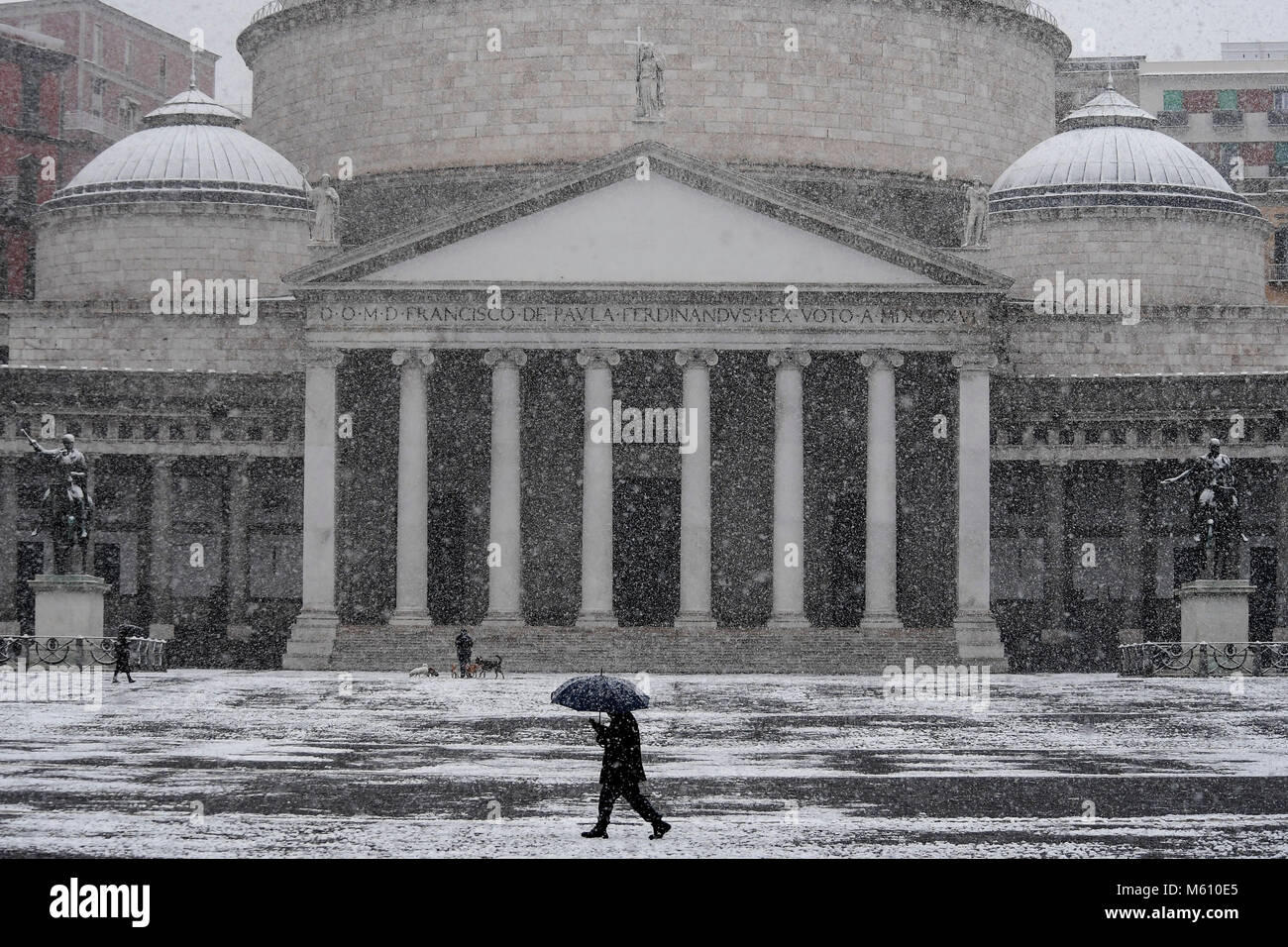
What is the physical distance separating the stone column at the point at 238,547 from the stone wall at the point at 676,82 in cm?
1293

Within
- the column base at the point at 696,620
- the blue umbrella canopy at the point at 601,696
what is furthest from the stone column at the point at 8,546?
the blue umbrella canopy at the point at 601,696

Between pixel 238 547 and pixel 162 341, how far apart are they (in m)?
7.65

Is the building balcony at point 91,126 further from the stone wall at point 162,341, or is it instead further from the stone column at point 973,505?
the stone column at point 973,505

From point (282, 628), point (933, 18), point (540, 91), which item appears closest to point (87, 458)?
point (282, 628)

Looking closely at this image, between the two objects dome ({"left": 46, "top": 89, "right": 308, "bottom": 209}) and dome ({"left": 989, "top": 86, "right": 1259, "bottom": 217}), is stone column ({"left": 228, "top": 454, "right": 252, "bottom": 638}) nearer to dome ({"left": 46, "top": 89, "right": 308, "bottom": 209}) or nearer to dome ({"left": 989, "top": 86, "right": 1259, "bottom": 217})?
dome ({"left": 46, "top": 89, "right": 308, "bottom": 209})

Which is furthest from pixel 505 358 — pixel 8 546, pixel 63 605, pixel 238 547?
pixel 8 546

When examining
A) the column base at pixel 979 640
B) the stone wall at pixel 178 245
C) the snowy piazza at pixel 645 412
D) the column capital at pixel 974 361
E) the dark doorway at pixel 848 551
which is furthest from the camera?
the stone wall at pixel 178 245

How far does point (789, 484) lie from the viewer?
55281 mm

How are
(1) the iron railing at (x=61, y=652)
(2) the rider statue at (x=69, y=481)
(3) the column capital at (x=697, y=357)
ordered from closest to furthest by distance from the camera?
(1) the iron railing at (x=61, y=652)
(2) the rider statue at (x=69, y=481)
(3) the column capital at (x=697, y=357)

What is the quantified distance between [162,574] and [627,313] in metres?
14.9

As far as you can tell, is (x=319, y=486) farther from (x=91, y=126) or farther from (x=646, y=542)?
(x=91, y=126)

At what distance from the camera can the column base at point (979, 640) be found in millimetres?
53812

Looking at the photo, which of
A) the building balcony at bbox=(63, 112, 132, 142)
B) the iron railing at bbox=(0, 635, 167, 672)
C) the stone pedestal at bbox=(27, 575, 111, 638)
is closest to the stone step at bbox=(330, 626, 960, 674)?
the iron railing at bbox=(0, 635, 167, 672)
